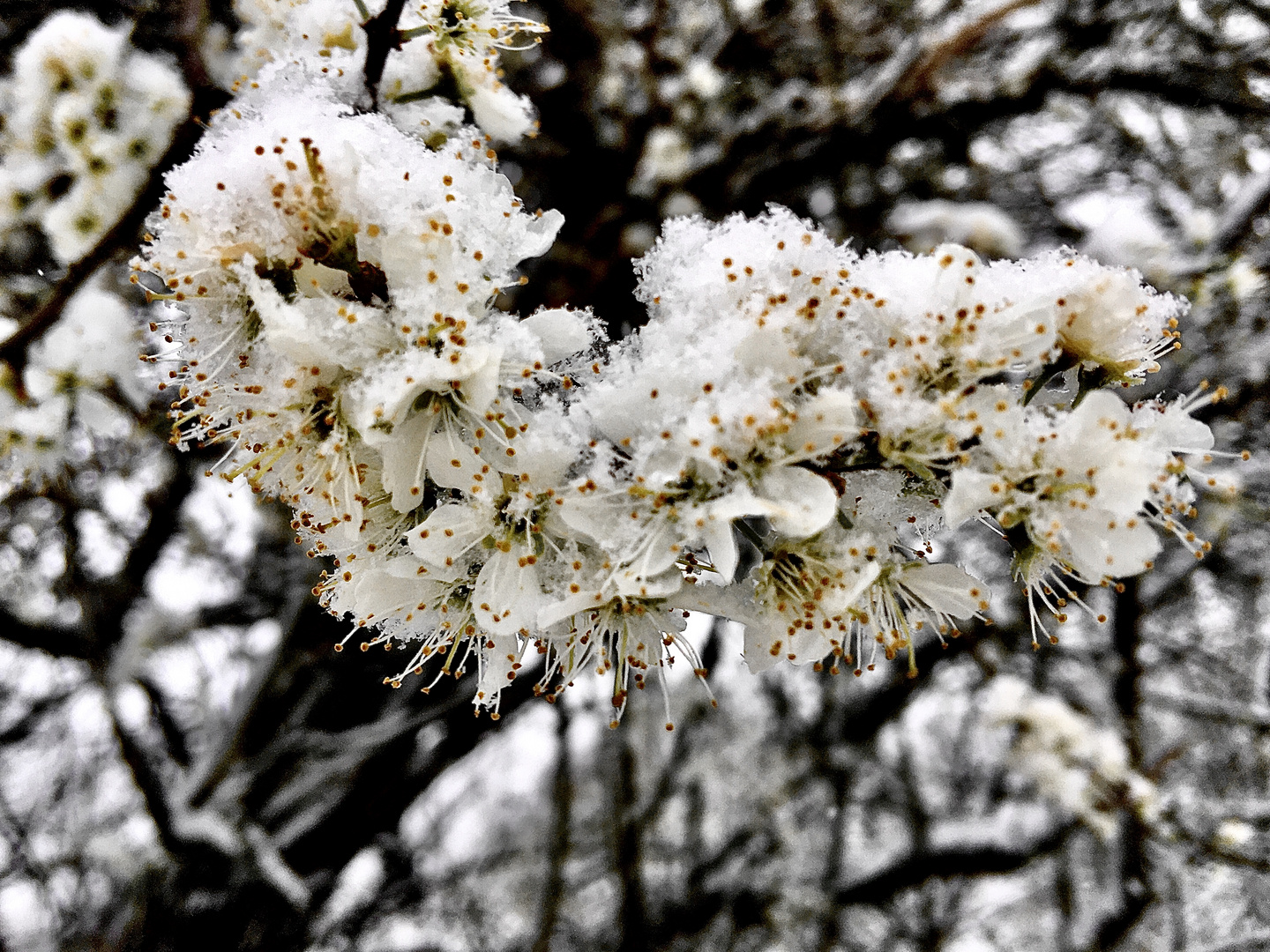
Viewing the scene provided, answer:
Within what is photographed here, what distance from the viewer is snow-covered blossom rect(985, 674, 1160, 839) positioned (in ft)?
14.5

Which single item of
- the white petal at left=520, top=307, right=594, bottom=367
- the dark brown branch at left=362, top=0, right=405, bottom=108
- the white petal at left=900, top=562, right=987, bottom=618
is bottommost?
the white petal at left=900, top=562, right=987, bottom=618

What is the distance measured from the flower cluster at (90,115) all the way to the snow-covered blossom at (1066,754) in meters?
4.80

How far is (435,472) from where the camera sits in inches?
43.8

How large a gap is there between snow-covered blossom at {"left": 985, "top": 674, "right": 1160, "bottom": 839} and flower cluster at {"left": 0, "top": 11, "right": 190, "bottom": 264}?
4.80 meters

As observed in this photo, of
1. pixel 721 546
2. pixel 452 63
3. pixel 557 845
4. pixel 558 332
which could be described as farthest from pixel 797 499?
pixel 557 845

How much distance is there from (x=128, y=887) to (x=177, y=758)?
2.14 feet

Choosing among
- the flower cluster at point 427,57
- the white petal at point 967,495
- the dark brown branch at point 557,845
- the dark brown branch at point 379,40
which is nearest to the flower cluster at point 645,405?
the white petal at point 967,495

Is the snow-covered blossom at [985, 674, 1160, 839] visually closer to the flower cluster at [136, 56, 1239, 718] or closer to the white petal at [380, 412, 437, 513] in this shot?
the flower cluster at [136, 56, 1239, 718]

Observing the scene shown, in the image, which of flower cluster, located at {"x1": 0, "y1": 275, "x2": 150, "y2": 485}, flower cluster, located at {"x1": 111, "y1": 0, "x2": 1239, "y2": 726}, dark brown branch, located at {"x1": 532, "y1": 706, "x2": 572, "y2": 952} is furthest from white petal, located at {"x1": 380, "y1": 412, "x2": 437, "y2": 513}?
dark brown branch, located at {"x1": 532, "y1": 706, "x2": 572, "y2": 952}

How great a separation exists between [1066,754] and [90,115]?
5738mm

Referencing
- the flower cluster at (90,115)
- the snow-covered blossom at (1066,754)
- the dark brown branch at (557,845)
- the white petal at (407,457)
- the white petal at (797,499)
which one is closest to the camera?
the white petal at (797,499)

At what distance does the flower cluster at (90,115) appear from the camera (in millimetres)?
2648

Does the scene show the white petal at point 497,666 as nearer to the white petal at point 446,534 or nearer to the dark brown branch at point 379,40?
the white petal at point 446,534

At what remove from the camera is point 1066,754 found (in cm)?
508
